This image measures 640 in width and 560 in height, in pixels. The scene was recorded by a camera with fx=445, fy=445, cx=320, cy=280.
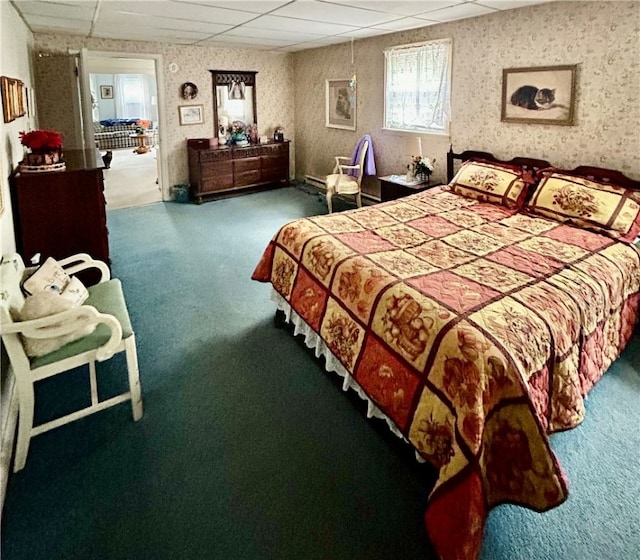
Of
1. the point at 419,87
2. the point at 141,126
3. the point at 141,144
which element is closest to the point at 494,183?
the point at 419,87

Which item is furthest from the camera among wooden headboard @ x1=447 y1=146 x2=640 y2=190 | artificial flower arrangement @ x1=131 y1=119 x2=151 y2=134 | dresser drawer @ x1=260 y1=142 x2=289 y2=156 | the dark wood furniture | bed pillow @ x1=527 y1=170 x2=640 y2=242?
artificial flower arrangement @ x1=131 y1=119 x2=151 y2=134

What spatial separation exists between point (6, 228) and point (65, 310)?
1.13 meters

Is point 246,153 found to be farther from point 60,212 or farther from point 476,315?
point 476,315

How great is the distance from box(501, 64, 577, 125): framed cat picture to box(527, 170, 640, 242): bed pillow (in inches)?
22.9

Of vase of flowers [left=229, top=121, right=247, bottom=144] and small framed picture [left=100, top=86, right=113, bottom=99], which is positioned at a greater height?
small framed picture [left=100, top=86, right=113, bottom=99]

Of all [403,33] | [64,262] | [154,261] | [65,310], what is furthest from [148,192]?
[65,310]

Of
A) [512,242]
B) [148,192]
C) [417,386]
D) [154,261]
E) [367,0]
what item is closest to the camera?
[417,386]

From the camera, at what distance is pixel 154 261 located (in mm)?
4457

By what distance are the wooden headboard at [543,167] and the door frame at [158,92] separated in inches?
160

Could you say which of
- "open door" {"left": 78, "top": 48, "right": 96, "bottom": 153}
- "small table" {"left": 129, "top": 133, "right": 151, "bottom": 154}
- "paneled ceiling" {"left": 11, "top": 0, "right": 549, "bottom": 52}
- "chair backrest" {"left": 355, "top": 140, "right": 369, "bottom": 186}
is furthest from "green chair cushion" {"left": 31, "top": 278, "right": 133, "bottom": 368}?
"small table" {"left": 129, "top": 133, "right": 151, "bottom": 154}

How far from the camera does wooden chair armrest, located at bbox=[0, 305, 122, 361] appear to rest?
180cm

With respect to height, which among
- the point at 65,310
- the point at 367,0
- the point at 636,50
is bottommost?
the point at 65,310

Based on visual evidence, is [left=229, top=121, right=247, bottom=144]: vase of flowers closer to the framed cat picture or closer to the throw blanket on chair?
the throw blanket on chair

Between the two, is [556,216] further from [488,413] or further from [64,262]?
[64,262]
